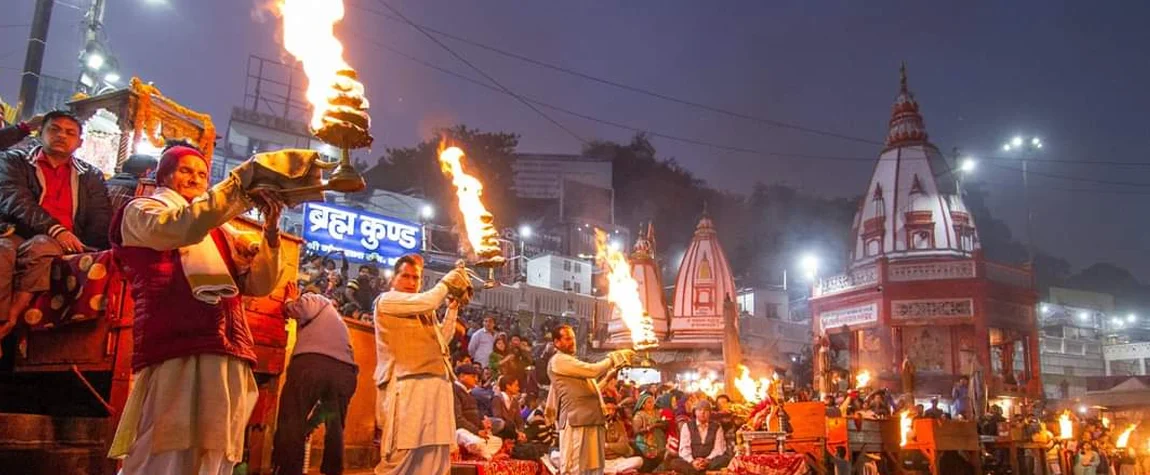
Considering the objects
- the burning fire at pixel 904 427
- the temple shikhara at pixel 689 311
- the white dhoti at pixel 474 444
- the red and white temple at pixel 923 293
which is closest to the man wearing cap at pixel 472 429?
the white dhoti at pixel 474 444

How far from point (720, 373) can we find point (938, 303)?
1028cm

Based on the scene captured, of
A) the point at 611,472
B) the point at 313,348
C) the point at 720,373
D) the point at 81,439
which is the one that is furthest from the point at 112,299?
the point at 720,373

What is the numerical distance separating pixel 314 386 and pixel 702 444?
8788 mm

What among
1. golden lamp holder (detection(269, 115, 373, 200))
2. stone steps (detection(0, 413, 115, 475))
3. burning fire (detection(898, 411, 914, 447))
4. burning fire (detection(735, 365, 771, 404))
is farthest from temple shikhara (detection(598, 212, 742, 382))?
golden lamp holder (detection(269, 115, 373, 200))

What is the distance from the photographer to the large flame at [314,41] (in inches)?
152

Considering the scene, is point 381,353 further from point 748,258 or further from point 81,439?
point 748,258

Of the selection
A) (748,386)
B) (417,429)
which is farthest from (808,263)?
(417,429)

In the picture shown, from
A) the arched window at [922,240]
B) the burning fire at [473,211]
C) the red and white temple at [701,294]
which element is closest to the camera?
the burning fire at [473,211]

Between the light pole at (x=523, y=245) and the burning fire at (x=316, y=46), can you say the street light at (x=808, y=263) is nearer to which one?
the light pole at (x=523, y=245)

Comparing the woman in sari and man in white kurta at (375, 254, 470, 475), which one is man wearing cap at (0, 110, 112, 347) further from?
the woman in sari

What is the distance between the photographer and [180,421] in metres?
3.03

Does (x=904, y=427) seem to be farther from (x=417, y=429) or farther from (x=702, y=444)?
(x=417, y=429)

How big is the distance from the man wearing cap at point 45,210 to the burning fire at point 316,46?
217cm

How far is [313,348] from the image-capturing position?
6.11 metres
